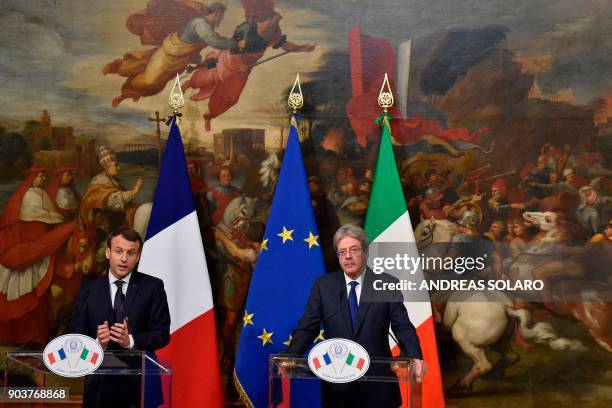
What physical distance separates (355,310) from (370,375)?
1138 millimetres

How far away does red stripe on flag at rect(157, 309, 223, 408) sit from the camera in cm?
787

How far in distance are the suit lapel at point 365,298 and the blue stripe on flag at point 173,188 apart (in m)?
2.41

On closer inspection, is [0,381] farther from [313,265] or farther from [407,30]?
[407,30]

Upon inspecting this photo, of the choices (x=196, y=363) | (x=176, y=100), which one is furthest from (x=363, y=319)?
(x=176, y=100)

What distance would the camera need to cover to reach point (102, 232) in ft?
28.0

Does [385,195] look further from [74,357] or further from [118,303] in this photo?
[74,357]

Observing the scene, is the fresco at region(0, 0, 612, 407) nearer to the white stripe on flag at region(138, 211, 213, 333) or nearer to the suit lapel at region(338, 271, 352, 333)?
the white stripe on flag at region(138, 211, 213, 333)

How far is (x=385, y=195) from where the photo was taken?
26.8 ft

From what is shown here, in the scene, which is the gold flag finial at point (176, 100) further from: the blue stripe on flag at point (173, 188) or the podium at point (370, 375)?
the podium at point (370, 375)

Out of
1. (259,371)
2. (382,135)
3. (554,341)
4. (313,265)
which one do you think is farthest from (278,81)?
(554,341)

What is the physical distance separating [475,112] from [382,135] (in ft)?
3.04

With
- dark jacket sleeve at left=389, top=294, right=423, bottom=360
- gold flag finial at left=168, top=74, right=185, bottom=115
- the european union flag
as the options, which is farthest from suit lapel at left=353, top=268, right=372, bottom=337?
gold flag finial at left=168, top=74, right=185, bottom=115

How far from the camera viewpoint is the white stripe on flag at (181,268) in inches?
315

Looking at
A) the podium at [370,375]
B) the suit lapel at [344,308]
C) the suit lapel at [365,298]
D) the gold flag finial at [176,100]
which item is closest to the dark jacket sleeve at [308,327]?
the suit lapel at [344,308]
